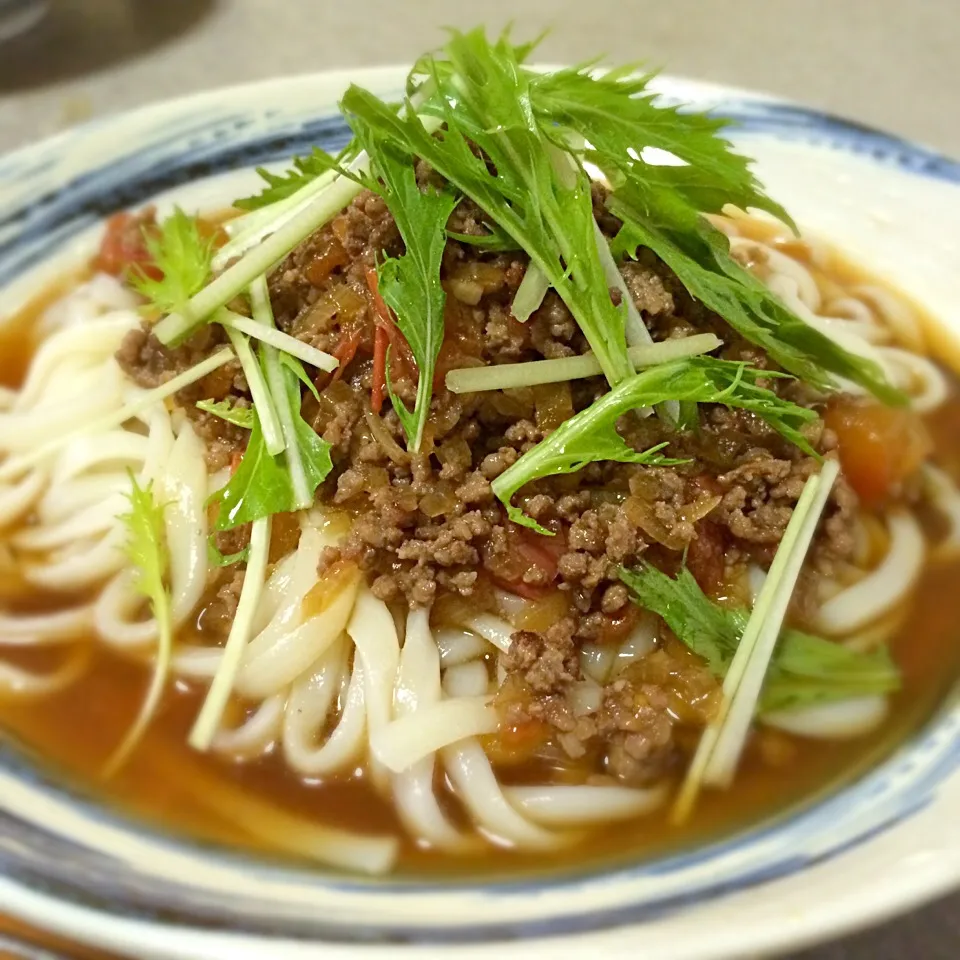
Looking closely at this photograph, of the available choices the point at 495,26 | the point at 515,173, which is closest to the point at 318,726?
the point at 515,173

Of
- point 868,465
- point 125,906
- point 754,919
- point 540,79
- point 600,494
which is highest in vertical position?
point 540,79

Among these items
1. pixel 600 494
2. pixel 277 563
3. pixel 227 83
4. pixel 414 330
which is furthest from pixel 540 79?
pixel 227 83

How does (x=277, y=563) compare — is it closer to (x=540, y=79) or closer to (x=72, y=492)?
(x=72, y=492)

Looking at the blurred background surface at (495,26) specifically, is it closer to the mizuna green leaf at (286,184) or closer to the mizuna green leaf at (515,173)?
the mizuna green leaf at (286,184)

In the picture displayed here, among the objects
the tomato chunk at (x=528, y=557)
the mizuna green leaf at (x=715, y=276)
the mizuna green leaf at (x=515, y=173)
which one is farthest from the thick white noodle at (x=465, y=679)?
the mizuna green leaf at (x=715, y=276)

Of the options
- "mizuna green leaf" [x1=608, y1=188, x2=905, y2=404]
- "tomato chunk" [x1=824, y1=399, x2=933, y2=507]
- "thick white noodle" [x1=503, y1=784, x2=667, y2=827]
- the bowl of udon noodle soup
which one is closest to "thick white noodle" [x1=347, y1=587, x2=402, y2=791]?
the bowl of udon noodle soup
